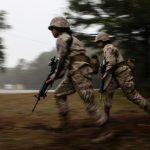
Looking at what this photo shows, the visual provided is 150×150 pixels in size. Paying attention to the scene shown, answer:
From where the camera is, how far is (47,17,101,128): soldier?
8102 millimetres

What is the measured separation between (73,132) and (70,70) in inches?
41.0

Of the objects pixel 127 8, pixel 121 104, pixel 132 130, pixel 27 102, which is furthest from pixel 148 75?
pixel 132 130

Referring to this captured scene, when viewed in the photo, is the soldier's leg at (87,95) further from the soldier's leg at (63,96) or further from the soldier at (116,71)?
the soldier at (116,71)

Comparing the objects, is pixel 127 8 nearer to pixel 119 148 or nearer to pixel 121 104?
pixel 121 104

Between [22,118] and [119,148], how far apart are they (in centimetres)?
343

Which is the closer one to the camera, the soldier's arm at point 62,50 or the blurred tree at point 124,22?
the soldier's arm at point 62,50

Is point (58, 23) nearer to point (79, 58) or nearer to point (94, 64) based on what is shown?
point (79, 58)

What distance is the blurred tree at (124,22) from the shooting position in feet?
39.6

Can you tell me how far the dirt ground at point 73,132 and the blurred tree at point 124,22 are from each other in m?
2.20

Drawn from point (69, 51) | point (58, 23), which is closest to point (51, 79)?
point (69, 51)

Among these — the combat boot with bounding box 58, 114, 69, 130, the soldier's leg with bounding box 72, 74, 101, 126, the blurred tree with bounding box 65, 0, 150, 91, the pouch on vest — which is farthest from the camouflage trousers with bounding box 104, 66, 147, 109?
the blurred tree with bounding box 65, 0, 150, 91

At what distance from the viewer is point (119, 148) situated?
7105 millimetres

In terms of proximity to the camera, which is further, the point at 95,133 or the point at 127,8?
the point at 127,8

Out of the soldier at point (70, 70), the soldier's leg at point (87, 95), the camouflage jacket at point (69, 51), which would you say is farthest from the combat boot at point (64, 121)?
the camouflage jacket at point (69, 51)
